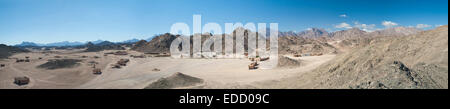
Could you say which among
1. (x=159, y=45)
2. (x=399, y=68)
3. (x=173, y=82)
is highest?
(x=159, y=45)

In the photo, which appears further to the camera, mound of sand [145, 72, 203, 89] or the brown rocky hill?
mound of sand [145, 72, 203, 89]

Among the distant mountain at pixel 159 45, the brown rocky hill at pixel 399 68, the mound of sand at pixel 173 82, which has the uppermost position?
the distant mountain at pixel 159 45

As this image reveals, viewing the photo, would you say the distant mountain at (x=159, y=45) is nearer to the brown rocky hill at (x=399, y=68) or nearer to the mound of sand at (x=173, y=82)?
the mound of sand at (x=173, y=82)

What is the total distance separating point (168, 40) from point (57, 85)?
5762cm

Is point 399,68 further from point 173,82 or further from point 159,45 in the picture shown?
point 159,45

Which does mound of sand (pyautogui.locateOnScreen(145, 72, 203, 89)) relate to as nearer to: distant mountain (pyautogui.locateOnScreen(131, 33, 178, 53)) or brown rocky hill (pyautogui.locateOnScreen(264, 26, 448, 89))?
brown rocky hill (pyautogui.locateOnScreen(264, 26, 448, 89))

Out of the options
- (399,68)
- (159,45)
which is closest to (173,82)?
(399,68)

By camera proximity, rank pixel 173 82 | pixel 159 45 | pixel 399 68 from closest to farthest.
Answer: pixel 399 68 < pixel 173 82 < pixel 159 45

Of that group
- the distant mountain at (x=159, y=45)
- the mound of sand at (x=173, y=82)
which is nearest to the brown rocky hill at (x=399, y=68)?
the mound of sand at (x=173, y=82)

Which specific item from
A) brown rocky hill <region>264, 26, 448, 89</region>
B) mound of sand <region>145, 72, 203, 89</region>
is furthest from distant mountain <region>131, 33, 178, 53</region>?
brown rocky hill <region>264, 26, 448, 89</region>

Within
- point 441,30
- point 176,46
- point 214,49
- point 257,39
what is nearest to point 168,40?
point 176,46

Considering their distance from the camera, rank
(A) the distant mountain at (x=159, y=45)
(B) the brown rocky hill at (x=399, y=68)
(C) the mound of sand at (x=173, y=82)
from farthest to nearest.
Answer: (A) the distant mountain at (x=159, y=45) → (C) the mound of sand at (x=173, y=82) → (B) the brown rocky hill at (x=399, y=68)

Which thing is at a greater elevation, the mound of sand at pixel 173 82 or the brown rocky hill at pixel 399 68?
the brown rocky hill at pixel 399 68
